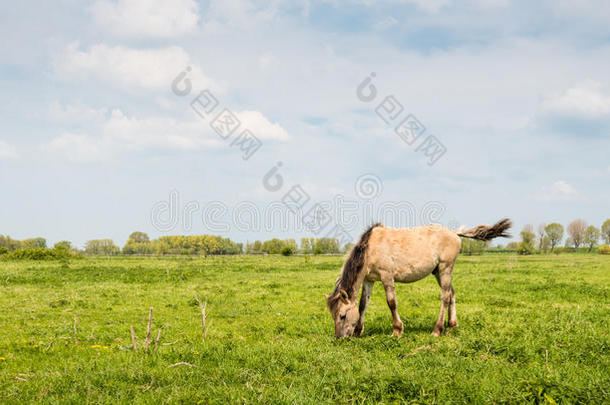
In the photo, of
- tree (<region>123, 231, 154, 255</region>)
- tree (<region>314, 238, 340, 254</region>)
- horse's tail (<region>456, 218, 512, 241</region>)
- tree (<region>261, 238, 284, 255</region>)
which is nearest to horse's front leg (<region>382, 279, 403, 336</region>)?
horse's tail (<region>456, 218, 512, 241</region>)

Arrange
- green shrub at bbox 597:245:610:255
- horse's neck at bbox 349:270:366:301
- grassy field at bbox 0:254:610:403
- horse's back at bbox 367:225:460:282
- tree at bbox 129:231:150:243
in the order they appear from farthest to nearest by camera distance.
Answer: tree at bbox 129:231:150:243, green shrub at bbox 597:245:610:255, horse's back at bbox 367:225:460:282, horse's neck at bbox 349:270:366:301, grassy field at bbox 0:254:610:403

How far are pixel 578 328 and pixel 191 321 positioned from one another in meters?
11.4

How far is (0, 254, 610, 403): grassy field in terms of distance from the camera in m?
6.54

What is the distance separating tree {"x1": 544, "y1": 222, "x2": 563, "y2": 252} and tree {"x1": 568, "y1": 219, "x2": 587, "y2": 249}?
18.6 feet

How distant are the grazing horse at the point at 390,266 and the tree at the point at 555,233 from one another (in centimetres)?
12736

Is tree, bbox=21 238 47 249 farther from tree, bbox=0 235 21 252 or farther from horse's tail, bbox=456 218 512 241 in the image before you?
horse's tail, bbox=456 218 512 241

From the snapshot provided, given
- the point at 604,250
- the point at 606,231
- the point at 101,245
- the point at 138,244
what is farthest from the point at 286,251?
the point at 606,231

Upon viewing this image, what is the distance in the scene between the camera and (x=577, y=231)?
12319cm

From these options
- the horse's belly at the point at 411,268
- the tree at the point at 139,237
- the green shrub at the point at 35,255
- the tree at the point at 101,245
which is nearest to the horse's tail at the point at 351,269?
the horse's belly at the point at 411,268

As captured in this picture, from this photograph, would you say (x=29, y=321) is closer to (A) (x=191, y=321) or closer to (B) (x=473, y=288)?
(A) (x=191, y=321)

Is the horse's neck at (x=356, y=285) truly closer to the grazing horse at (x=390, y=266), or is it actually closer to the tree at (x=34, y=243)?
the grazing horse at (x=390, y=266)

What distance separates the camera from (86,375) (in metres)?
7.80

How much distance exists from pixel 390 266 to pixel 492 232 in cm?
331

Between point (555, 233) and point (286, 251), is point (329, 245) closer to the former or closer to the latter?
point (286, 251)
